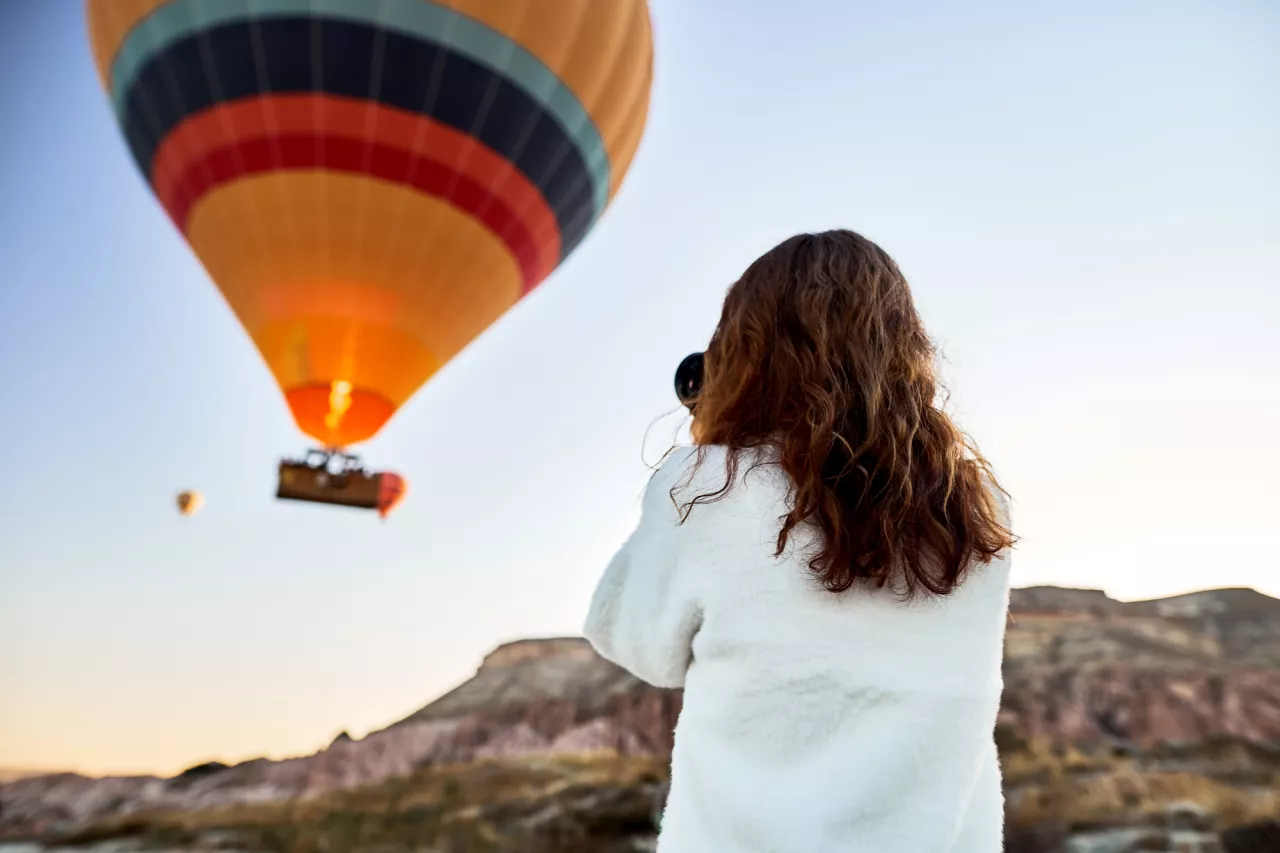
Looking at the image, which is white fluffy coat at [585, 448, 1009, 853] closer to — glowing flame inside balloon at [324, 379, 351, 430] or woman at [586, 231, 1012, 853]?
woman at [586, 231, 1012, 853]

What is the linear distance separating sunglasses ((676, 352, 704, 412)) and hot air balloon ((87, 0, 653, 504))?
742cm

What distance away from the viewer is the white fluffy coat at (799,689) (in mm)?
822

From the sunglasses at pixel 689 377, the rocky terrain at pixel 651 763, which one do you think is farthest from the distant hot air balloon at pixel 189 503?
the sunglasses at pixel 689 377

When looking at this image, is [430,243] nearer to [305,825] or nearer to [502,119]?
[502,119]

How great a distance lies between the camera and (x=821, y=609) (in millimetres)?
868

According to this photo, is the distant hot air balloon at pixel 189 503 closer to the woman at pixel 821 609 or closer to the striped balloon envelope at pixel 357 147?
the striped balloon envelope at pixel 357 147

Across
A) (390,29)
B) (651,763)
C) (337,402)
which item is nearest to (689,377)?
(390,29)

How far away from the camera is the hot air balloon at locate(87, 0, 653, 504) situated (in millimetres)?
7746

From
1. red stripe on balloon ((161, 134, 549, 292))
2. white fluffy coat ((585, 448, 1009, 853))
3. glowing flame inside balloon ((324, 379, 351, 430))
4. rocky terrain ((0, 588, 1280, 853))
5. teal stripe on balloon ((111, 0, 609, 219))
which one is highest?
teal stripe on balloon ((111, 0, 609, 219))

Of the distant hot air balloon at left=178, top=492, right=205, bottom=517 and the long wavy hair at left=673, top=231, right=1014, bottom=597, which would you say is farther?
the distant hot air balloon at left=178, top=492, right=205, bottom=517

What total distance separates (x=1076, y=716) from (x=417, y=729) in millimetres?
8203

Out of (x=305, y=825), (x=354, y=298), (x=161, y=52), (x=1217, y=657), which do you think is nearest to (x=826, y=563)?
(x=354, y=298)

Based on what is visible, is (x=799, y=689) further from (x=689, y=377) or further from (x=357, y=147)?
(x=357, y=147)

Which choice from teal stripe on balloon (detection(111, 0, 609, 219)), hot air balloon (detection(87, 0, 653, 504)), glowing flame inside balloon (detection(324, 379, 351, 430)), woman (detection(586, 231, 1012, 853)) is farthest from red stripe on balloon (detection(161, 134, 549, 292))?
woman (detection(586, 231, 1012, 853))
